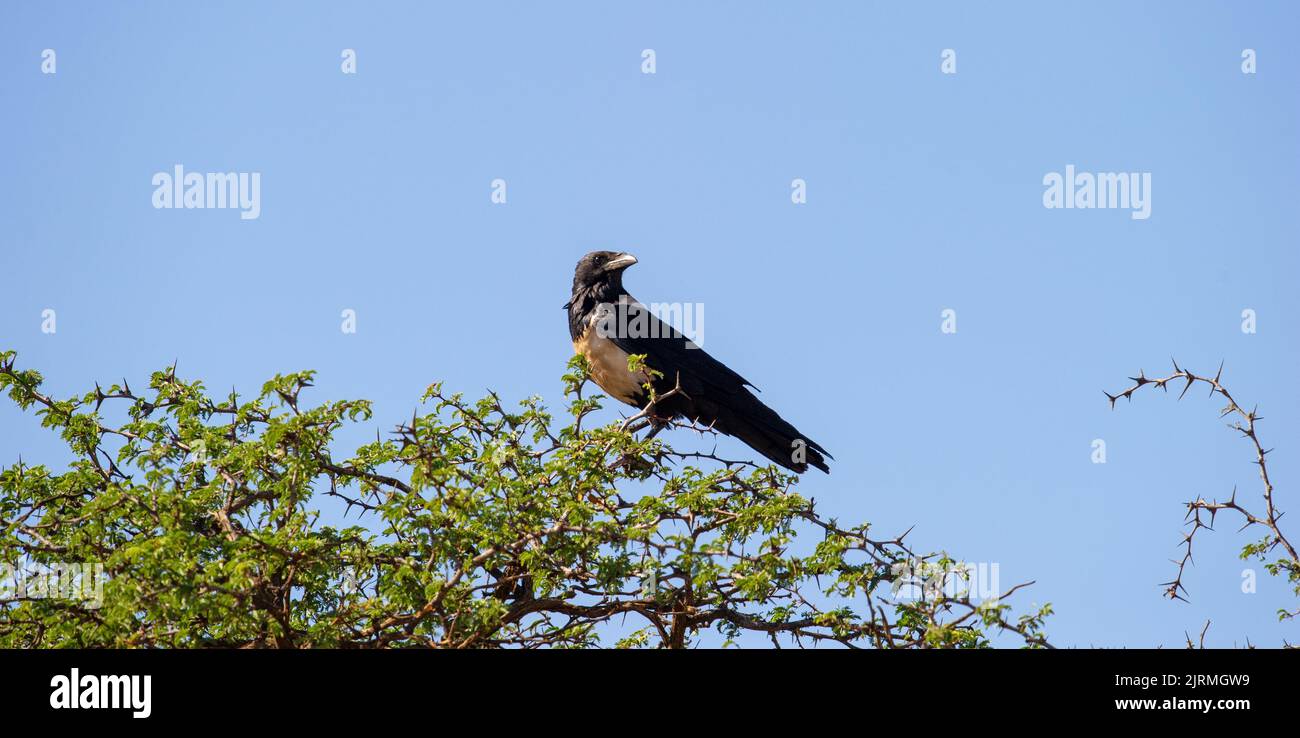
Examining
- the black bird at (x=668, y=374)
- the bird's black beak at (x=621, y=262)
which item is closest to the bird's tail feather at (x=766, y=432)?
the black bird at (x=668, y=374)

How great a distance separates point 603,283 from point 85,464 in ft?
13.5

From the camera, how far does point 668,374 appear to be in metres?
8.66

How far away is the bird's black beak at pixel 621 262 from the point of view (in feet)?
30.7

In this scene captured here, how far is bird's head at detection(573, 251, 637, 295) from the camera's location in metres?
9.39

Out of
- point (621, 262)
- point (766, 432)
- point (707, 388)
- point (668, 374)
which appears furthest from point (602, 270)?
point (766, 432)

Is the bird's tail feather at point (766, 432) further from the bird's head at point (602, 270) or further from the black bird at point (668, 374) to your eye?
the bird's head at point (602, 270)

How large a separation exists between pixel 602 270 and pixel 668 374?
1.13m

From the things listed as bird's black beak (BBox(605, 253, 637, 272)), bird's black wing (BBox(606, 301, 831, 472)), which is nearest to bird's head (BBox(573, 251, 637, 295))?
bird's black beak (BBox(605, 253, 637, 272))

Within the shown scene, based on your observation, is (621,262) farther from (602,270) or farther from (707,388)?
(707,388)
